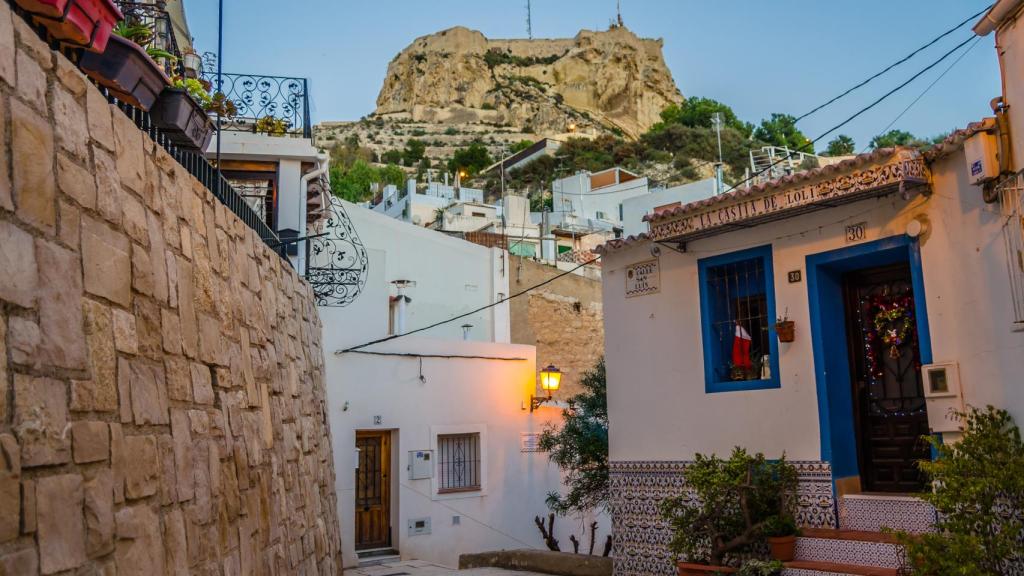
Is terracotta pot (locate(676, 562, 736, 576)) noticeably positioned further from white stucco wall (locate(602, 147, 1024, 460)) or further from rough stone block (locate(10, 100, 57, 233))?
rough stone block (locate(10, 100, 57, 233))

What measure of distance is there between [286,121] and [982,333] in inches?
377

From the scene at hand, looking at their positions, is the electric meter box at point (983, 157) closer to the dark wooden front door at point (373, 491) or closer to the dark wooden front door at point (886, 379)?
the dark wooden front door at point (886, 379)

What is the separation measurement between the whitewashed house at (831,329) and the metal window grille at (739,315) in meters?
0.02

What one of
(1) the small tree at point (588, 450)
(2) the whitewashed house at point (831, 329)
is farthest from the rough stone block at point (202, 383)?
(1) the small tree at point (588, 450)

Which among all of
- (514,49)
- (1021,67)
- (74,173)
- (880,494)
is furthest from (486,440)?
(514,49)

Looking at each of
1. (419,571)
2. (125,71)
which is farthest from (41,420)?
(419,571)

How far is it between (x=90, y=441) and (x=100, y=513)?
0.32 metres

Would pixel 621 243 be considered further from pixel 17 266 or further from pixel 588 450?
pixel 17 266

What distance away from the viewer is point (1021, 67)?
7156mm

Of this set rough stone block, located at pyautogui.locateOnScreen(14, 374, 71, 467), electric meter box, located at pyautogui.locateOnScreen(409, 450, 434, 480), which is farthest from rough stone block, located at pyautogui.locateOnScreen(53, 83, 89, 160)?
electric meter box, located at pyautogui.locateOnScreen(409, 450, 434, 480)

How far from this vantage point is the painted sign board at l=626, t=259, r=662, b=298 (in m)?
10.8

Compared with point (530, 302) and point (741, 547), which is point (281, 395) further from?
point (530, 302)

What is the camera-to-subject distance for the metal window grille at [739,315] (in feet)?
32.2

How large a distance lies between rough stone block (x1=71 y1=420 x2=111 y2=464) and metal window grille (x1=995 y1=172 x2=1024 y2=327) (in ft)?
A: 22.8
